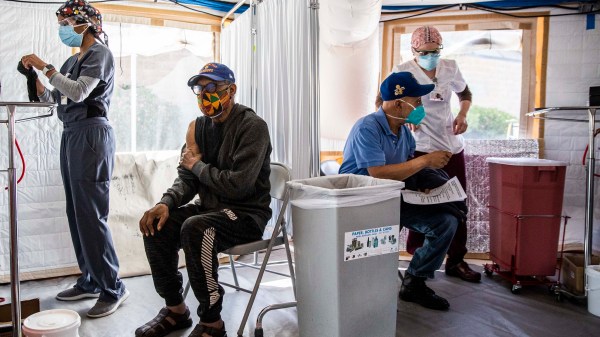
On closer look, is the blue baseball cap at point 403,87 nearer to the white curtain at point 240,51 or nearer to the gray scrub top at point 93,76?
the white curtain at point 240,51

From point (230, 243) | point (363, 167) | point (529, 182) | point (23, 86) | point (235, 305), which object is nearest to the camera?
point (230, 243)

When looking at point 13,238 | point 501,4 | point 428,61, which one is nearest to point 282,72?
point 428,61

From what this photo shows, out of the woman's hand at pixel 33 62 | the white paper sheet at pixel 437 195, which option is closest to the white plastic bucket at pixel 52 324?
the woman's hand at pixel 33 62

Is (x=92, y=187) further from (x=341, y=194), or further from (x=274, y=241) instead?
(x=341, y=194)

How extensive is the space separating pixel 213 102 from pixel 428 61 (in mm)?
1410

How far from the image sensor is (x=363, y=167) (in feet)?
7.63

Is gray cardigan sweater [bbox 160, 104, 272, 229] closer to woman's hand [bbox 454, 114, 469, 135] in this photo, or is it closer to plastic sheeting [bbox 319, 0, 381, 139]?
plastic sheeting [bbox 319, 0, 381, 139]

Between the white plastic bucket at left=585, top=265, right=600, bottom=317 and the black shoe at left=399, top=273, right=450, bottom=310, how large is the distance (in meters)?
0.75

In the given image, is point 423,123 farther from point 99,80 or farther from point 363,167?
point 99,80

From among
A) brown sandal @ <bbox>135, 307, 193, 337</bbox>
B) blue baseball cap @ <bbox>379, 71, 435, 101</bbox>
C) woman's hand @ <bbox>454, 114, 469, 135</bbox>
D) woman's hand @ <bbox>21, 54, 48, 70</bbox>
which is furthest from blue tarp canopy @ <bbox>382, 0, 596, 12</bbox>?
brown sandal @ <bbox>135, 307, 193, 337</bbox>

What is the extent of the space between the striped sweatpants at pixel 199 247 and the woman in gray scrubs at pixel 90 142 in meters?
0.52

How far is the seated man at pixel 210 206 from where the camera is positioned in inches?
78.1

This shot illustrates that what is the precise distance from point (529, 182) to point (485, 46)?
4.58 ft

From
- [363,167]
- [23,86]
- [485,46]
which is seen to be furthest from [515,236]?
[23,86]
